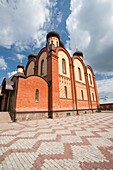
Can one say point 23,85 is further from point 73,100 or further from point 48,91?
point 73,100

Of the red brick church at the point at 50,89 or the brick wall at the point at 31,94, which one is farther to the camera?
the red brick church at the point at 50,89

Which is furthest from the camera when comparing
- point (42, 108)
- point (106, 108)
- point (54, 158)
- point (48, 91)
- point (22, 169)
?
point (106, 108)

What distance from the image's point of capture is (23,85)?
10.6m

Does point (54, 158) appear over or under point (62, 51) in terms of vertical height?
under

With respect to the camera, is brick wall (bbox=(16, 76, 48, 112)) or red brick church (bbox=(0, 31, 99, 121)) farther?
red brick church (bbox=(0, 31, 99, 121))

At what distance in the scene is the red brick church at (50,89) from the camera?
34.5ft

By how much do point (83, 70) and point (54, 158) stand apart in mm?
19183

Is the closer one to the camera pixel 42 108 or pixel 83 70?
pixel 42 108

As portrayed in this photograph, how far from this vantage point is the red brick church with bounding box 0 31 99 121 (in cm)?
1052

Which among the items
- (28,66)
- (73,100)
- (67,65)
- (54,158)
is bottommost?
(54,158)

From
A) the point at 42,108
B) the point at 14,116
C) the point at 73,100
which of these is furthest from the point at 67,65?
the point at 14,116

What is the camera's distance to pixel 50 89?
12.5m

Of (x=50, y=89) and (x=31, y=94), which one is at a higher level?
(x=50, y=89)

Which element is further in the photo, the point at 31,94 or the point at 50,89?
the point at 50,89
